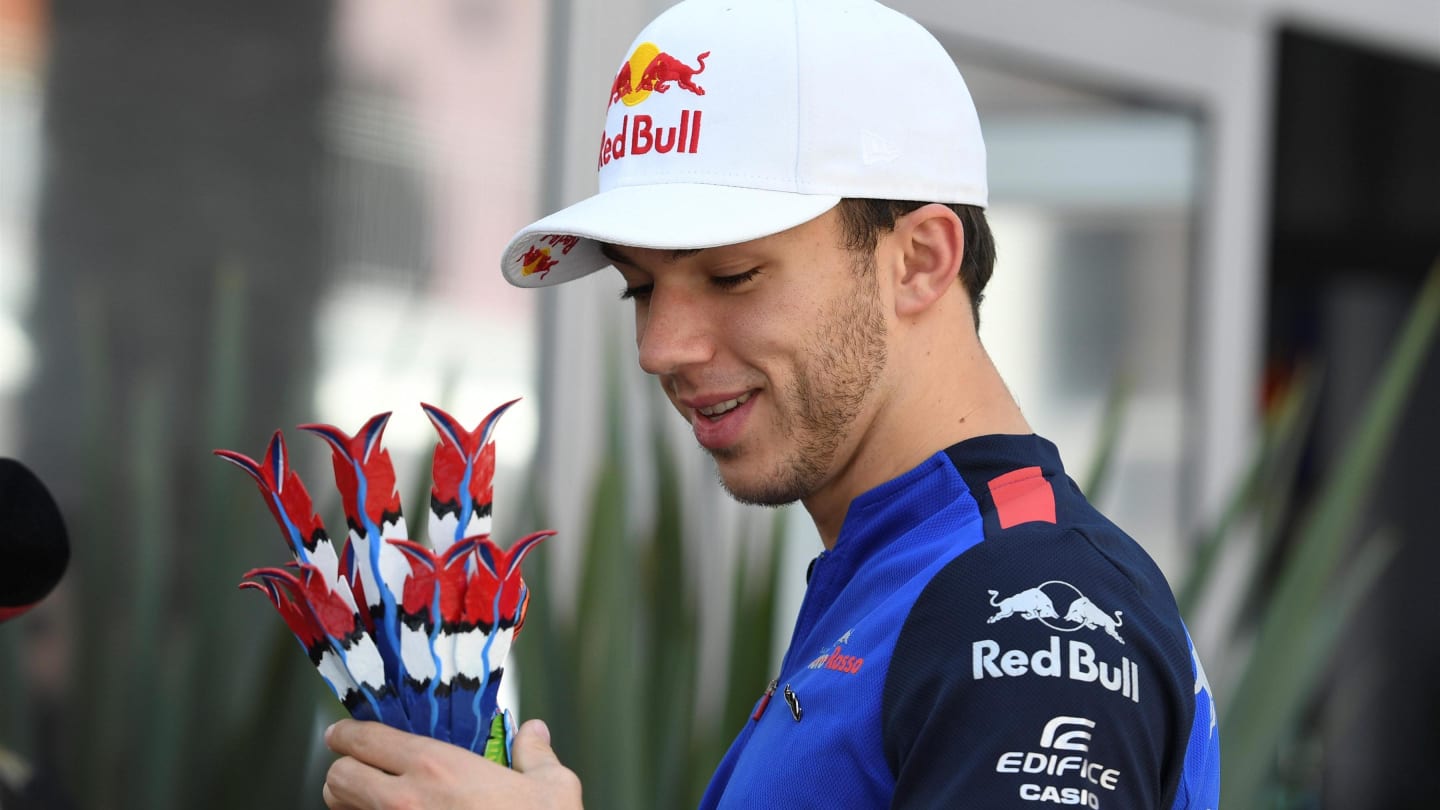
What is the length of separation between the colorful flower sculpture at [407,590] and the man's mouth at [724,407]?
22cm

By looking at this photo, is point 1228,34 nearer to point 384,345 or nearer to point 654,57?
point 384,345

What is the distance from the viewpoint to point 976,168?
1.19m

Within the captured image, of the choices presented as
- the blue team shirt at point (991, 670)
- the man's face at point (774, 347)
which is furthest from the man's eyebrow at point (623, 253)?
the blue team shirt at point (991, 670)

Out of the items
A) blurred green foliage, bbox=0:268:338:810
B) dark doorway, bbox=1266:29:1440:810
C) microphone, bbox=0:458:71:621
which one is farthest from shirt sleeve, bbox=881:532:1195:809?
dark doorway, bbox=1266:29:1440:810

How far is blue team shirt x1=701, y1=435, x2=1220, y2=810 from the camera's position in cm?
89

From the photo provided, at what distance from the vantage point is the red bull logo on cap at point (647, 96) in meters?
1.13

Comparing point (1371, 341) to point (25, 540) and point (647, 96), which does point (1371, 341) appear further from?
point (25, 540)

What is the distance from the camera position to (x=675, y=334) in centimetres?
114

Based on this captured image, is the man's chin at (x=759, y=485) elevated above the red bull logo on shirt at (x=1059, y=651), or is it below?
above

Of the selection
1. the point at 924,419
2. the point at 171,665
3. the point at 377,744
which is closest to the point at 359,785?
the point at 377,744

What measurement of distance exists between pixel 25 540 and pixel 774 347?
0.55m

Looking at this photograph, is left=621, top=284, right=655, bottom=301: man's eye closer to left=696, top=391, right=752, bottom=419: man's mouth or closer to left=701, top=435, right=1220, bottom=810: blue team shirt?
left=696, top=391, right=752, bottom=419: man's mouth

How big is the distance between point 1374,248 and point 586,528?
3.60 m

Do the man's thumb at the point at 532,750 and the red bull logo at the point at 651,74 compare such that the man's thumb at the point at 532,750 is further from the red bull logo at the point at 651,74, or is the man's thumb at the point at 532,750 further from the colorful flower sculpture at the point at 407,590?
the red bull logo at the point at 651,74
